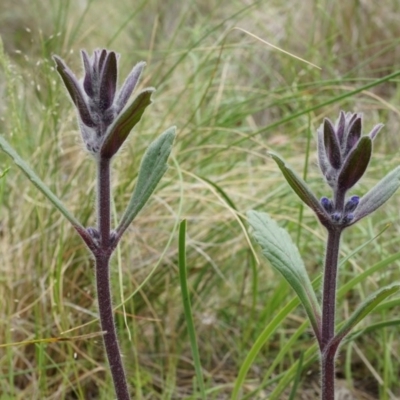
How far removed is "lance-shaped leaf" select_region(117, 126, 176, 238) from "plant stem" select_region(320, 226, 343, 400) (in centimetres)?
26

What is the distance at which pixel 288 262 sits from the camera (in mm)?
1032

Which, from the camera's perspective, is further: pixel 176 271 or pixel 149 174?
pixel 176 271

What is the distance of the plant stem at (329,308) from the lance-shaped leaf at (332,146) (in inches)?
3.8

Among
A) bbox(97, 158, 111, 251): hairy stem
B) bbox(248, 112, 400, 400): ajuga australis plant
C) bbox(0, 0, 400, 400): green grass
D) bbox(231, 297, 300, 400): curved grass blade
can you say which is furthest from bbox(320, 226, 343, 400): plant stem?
bbox(0, 0, 400, 400): green grass

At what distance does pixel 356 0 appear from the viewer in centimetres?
359

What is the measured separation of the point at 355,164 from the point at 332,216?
0.26 ft

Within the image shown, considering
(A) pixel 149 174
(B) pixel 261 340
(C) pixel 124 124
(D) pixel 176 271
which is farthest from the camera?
(D) pixel 176 271

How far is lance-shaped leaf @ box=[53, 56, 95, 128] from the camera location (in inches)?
36.7

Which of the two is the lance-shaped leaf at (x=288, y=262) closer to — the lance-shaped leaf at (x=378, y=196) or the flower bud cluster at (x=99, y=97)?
the lance-shaped leaf at (x=378, y=196)

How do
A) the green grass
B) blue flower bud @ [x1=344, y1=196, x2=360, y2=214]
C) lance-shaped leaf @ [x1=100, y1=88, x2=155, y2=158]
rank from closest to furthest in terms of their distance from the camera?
lance-shaped leaf @ [x1=100, y1=88, x2=155, y2=158] → blue flower bud @ [x1=344, y1=196, x2=360, y2=214] → the green grass

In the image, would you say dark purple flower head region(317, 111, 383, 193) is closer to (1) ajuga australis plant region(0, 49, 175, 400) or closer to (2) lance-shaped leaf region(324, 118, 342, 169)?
(2) lance-shaped leaf region(324, 118, 342, 169)

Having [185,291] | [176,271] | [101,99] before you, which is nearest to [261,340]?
[185,291]

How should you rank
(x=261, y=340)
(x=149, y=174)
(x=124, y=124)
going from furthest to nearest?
(x=261, y=340) < (x=149, y=174) < (x=124, y=124)

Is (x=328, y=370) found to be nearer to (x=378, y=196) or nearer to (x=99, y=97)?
(x=378, y=196)
